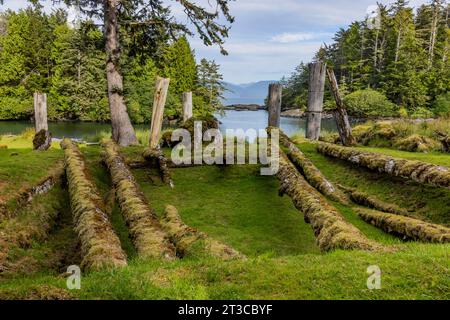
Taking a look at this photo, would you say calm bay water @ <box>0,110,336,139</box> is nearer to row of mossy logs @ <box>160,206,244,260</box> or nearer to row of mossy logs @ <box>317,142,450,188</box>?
row of mossy logs @ <box>317,142,450,188</box>

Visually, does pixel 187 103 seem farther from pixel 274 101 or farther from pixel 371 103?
pixel 371 103

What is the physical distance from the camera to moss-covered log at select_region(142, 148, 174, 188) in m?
11.1

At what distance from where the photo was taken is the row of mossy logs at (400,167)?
755 cm

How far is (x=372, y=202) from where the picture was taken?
28.5 ft

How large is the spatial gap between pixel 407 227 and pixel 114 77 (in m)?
13.4

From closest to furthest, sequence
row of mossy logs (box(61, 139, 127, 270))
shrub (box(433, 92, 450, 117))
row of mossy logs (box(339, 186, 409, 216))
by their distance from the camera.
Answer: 1. row of mossy logs (box(61, 139, 127, 270))
2. row of mossy logs (box(339, 186, 409, 216))
3. shrub (box(433, 92, 450, 117))

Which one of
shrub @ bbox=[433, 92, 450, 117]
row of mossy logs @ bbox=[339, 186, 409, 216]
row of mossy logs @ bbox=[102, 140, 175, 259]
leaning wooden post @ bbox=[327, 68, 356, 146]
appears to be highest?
shrub @ bbox=[433, 92, 450, 117]

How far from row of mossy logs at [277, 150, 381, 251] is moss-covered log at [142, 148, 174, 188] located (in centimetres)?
344

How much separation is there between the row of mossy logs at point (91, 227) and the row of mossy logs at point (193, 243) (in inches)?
34.9

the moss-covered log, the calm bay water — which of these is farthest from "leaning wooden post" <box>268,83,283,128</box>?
the calm bay water

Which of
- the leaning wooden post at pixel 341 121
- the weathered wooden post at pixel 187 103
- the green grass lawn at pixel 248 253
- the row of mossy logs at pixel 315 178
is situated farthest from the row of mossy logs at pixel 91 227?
the weathered wooden post at pixel 187 103

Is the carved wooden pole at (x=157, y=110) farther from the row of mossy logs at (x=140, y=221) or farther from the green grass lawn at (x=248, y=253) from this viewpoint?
the row of mossy logs at (x=140, y=221)

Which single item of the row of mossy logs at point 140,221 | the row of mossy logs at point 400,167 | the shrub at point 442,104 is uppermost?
the shrub at point 442,104

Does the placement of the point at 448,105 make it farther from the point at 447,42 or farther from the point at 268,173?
the point at 268,173
